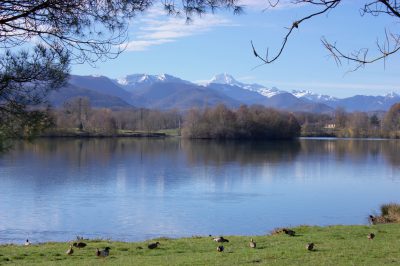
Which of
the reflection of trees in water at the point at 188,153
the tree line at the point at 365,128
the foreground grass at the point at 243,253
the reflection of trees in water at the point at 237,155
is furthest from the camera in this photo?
the tree line at the point at 365,128

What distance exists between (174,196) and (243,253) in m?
13.5

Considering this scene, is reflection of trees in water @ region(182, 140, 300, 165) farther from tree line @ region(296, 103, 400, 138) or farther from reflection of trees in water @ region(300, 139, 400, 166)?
tree line @ region(296, 103, 400, 138)

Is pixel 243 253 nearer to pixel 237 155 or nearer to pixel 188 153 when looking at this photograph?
pixel 237 155

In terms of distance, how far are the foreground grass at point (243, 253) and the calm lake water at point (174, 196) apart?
2.22 m

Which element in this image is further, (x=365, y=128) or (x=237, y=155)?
(x=365, y=128)

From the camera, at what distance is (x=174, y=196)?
2245 cm

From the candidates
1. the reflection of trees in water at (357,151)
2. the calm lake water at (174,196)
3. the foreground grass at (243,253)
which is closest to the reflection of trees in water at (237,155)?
the reflection of trees in water at (357,151)

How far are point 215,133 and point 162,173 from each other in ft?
172

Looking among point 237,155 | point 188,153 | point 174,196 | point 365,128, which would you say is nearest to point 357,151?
point 237,155

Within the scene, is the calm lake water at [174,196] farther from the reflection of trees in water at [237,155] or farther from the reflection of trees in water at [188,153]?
the reflection of trees in water at [237,155]

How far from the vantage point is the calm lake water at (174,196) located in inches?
636

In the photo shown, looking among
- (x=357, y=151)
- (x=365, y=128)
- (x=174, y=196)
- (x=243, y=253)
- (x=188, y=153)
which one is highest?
(x=365, y=128)

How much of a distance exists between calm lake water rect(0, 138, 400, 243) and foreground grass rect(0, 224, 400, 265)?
2.22 meters

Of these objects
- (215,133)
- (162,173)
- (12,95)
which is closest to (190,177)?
(162,173)
